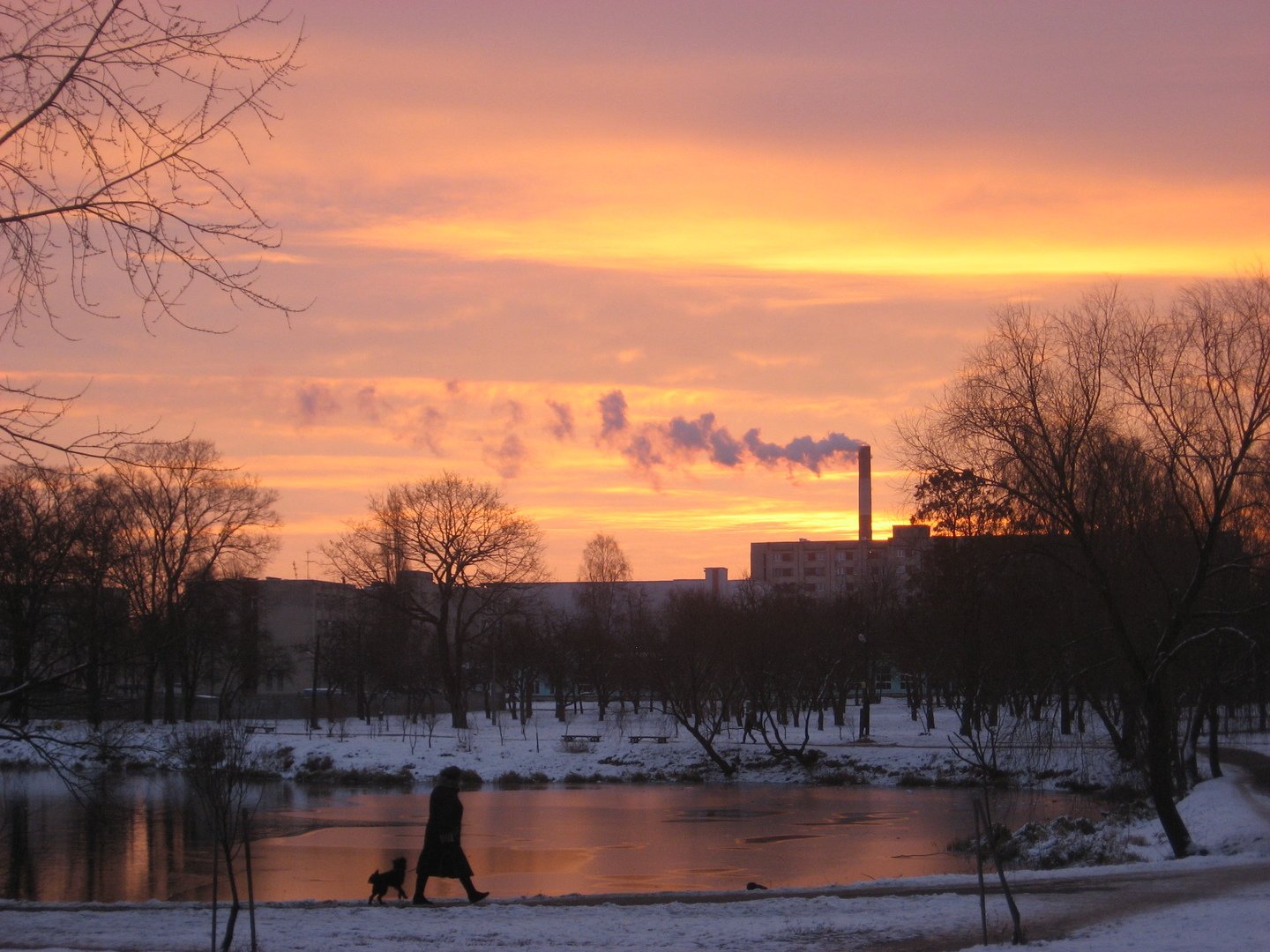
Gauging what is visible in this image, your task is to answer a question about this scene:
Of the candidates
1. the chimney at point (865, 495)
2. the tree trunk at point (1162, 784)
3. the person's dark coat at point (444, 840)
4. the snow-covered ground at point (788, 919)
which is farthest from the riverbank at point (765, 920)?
the chimney at point (865, 495)

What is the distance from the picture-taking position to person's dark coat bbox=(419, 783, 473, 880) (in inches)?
609

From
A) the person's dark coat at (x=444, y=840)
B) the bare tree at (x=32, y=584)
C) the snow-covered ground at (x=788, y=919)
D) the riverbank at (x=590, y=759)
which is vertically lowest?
the riverbank at (x=590, y=759)

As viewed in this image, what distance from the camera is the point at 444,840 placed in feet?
51.3

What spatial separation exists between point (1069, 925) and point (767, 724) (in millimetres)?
60475

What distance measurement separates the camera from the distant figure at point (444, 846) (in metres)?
15.5

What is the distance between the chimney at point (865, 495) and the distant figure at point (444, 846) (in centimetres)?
10789

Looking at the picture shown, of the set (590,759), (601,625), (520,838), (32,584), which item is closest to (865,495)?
(601,625)

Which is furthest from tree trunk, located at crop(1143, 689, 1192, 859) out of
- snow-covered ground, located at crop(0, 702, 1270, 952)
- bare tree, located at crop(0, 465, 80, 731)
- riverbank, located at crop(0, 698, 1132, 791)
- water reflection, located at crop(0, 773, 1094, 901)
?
riverbank, located at crop(0, 698, 1132, 791)

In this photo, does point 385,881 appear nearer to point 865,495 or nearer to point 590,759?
point 590,759

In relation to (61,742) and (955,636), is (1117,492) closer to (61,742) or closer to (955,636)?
(955,636)

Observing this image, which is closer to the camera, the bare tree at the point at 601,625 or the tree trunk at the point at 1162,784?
the tree trunk at the point at 1162,784

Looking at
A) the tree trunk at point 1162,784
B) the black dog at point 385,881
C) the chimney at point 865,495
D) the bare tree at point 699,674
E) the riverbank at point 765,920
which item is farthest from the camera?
the chimney at point 865,495

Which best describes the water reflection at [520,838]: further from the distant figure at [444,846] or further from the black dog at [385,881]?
the distant figure at [444,846]

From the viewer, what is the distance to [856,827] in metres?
34.2
